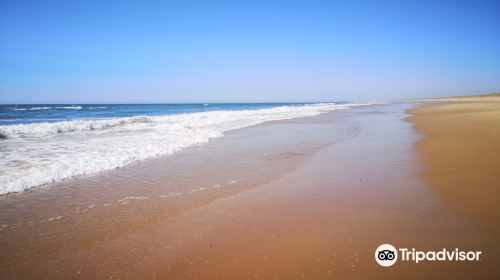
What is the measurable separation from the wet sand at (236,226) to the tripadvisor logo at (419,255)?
8cm

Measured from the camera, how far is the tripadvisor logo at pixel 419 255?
280 cm

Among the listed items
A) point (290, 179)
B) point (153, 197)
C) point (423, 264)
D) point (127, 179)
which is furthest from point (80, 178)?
point (423, 264)

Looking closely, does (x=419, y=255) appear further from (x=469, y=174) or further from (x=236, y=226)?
(x=469, y=174)

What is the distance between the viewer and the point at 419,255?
2887 millimetres

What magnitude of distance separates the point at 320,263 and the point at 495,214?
264 centimetres

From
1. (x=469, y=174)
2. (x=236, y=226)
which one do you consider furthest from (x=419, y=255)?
(x=469, y=174)

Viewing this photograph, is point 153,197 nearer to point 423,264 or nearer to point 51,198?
point 51,198

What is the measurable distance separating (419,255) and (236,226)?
208cm

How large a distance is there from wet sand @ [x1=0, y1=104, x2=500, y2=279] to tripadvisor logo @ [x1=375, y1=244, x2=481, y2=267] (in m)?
0.08

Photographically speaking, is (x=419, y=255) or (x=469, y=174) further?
(x=469, y=174)

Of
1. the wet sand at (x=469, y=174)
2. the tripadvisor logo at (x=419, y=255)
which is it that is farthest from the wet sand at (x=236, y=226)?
the wet sand at (x=469, y=174)

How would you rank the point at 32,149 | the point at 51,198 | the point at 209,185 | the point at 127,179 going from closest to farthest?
1. the point at 51,198
2. the point at 209,185
3. the point at 127,179
4. the point at 32,149

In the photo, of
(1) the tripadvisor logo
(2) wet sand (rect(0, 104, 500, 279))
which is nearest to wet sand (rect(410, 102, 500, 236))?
(2) wet sand (rect(0, 104, 500, 279))

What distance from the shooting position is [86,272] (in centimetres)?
277
